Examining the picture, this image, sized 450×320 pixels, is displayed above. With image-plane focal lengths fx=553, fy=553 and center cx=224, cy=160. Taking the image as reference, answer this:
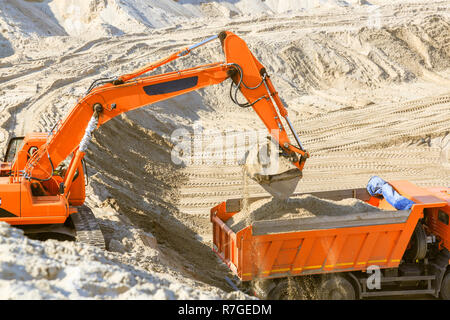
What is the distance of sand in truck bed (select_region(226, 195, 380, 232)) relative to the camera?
8.59m

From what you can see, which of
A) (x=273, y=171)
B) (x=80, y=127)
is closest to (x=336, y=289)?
(x=273, y=171)

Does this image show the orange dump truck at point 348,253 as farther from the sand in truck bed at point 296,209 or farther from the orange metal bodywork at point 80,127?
the orange metal bodywork at point 80,127

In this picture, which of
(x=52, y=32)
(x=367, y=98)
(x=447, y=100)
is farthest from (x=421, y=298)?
(x=52, y=32)

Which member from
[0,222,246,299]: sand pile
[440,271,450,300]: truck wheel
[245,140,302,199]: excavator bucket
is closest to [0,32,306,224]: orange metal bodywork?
[245,140,302,199]: excavator bucket

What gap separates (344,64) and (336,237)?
17.1 metres

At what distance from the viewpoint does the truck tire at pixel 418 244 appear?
326 inches

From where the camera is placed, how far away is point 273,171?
866 centimetres

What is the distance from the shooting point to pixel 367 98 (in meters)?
21.5

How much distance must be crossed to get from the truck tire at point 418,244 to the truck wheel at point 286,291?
73.9 inches

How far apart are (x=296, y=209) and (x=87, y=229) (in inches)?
126

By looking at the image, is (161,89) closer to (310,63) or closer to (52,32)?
(310,63)

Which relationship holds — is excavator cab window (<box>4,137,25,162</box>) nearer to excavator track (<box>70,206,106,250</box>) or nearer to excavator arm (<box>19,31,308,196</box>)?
excavator arm (<box>19,31,308,196</box>)

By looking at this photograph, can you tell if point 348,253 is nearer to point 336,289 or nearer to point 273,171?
point 336,289

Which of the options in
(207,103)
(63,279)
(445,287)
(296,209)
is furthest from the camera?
(207,103)
